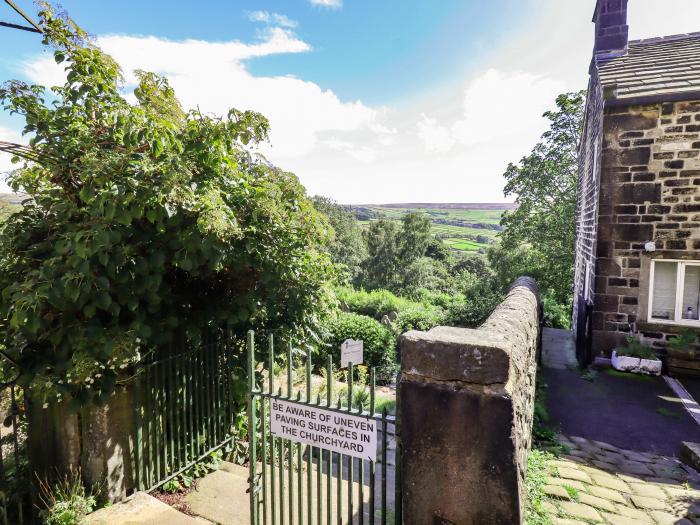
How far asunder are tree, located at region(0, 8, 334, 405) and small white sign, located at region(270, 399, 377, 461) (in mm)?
1355

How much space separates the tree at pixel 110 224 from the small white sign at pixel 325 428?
136 cm

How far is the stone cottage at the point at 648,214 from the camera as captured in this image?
21.0 feet

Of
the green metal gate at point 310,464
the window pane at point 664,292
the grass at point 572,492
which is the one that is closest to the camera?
the green metal gate at point 310,464

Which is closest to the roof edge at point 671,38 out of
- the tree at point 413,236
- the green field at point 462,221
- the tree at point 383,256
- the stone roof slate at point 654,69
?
the stone roof slate at point 654,69

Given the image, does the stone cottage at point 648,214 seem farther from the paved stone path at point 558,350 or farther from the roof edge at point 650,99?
the paved stone path at point 558,350

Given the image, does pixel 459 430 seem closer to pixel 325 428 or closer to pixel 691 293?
pixel 325 428

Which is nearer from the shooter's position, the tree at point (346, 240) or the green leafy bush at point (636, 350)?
the green leafy bush at point (636, 350)

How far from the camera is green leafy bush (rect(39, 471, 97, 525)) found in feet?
10.7

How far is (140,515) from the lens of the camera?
342cm

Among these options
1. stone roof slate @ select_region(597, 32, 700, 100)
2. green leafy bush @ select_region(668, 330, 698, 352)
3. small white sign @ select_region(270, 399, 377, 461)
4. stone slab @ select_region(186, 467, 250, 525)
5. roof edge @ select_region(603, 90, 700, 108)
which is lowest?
stone slab @ select_region(186, 467, 250, 525)

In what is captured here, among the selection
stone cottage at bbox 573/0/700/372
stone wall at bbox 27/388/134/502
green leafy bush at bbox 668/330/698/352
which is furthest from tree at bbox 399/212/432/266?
stone wall at bbox 27/388/134/502

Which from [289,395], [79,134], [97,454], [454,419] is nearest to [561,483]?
[454,419]

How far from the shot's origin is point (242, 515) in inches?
145

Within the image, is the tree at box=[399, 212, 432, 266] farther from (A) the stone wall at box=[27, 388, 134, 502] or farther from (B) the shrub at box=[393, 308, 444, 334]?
(A) the stone wall at box=[27, 388, 134, 502]
